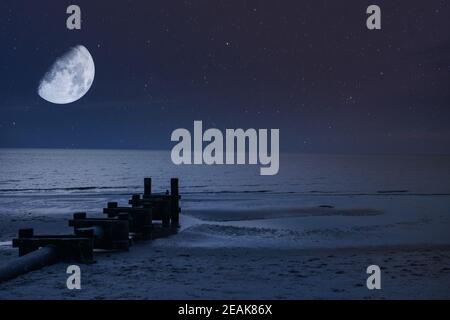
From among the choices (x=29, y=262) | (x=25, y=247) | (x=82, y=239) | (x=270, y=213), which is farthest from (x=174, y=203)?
(x=29, y=262)

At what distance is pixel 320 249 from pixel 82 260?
6820 millimetres

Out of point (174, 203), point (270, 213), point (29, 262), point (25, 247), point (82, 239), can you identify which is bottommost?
point (270, 213)

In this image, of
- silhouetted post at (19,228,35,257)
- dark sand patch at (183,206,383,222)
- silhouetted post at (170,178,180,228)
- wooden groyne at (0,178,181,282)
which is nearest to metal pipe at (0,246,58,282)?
wooden groyne at (0,178,181,282)

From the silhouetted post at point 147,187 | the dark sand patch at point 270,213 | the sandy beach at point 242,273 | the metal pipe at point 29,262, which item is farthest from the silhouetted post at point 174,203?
the metal pipe at point 29,262

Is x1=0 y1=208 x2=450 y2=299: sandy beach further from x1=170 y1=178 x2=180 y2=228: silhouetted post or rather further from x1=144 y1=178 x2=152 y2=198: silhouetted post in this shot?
x1=144 y1=178 x2=152 y2=198: silhouetted post

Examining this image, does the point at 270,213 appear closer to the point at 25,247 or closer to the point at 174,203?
Result: the point at 174,203

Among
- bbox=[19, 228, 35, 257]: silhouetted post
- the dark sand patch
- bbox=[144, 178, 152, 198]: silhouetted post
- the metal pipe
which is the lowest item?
the dark sand patch

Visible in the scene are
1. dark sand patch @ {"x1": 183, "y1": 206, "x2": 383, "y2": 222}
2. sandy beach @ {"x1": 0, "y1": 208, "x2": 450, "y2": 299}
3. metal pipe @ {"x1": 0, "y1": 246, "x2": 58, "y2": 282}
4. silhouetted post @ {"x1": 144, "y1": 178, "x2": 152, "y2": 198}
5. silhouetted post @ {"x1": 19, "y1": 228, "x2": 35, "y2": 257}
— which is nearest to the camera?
sandy beach @ {"x1": 0, "y1": 208, "x2": 450, "y2": 299}

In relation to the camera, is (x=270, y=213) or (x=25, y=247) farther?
(x=270, y=213)

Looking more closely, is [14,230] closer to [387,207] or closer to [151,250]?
[151,250]

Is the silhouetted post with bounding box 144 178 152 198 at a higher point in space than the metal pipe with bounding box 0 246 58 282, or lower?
higher

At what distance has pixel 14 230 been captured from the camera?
63.2 feet

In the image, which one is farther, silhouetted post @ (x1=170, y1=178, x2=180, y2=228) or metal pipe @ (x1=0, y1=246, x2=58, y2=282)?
silhouetted post @ (x1=170, y1=178, x2=180, y2=228)
